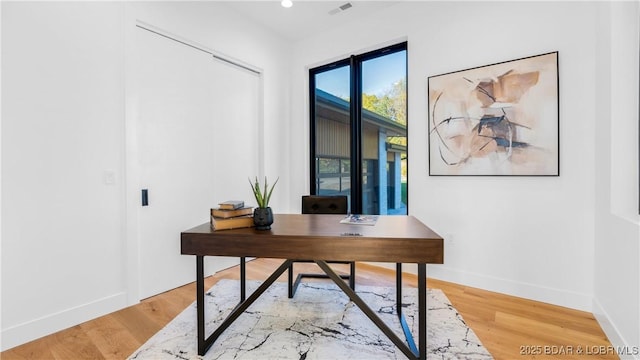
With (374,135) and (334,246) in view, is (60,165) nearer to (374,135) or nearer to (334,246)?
(334,246)

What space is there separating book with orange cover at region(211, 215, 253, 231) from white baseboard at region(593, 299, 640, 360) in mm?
2191

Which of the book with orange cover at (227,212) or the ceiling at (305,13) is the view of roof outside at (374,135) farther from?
the book with orange cover at (227,212)

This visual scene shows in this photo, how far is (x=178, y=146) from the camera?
2816 millimetres

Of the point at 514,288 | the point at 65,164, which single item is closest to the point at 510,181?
the point at 514,288

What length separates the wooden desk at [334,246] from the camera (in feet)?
4.76

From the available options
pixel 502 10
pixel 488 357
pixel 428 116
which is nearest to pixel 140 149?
pixel 428 116

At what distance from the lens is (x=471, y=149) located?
105 inches

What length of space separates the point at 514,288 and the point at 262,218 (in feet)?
7.53

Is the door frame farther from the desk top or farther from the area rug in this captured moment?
the desk top

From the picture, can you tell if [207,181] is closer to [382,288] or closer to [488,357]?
→ [382,288]

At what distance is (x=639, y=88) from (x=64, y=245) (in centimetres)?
389

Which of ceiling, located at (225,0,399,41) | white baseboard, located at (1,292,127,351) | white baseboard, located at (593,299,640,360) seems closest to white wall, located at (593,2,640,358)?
white baseboard, located at (593,299,640,360)

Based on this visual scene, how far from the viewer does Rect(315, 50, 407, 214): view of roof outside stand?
3.34m

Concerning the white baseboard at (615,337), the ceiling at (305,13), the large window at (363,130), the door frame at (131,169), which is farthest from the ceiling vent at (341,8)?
the white baseboard at (615,337)
